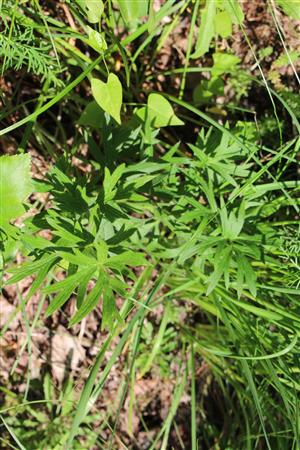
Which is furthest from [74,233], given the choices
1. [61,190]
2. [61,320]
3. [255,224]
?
[61,320]

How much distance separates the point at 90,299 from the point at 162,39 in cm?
102

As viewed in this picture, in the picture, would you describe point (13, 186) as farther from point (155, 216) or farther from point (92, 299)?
point (155, 216)

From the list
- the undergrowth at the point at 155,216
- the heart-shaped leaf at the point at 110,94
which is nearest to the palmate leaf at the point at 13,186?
the undergrowth at the point at 155,216

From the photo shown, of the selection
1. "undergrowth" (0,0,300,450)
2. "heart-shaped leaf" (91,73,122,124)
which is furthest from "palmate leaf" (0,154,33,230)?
"heart-shaped leaf" (91,73,122,124)

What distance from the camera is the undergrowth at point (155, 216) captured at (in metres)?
1.21

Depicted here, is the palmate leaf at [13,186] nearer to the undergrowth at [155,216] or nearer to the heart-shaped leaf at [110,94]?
the undergrowth at [155,216]

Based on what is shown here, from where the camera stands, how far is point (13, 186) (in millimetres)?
1169

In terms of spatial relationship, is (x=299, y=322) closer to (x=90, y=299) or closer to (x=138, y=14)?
(x=90, y=299)

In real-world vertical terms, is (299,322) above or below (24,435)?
above

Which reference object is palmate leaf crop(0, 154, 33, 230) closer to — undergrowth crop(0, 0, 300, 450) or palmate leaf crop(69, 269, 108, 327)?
undergrowth crop(0, 0, 300, 450)

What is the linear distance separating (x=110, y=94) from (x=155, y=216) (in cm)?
43

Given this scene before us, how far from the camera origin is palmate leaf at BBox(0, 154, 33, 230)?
3.81 feet

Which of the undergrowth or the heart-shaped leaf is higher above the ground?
the heart-shaped leaf

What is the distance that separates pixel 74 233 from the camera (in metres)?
1.22
